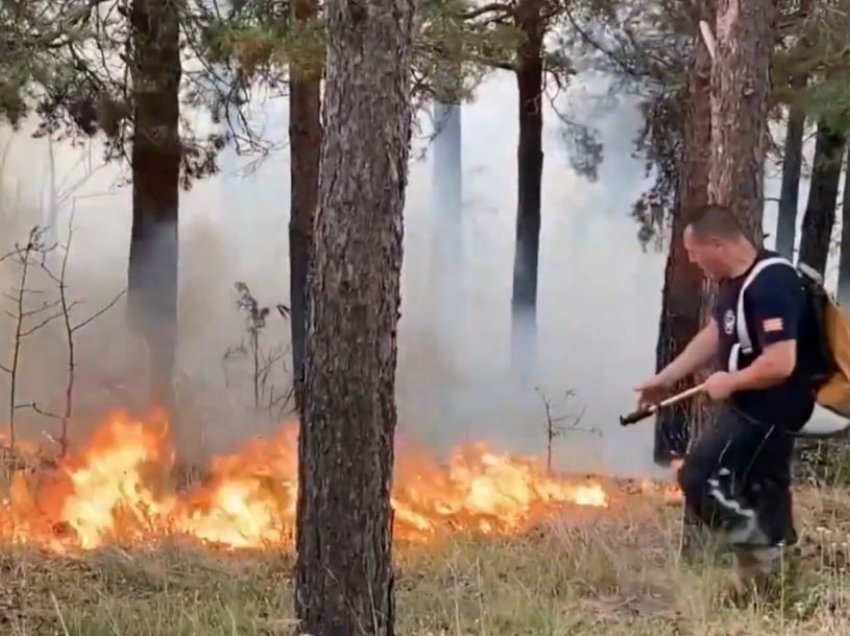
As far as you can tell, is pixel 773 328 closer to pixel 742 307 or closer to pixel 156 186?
pixel 742 307

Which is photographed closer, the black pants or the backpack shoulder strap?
the backpack shoulder strap

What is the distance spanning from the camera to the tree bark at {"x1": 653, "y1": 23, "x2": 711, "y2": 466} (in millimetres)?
7941

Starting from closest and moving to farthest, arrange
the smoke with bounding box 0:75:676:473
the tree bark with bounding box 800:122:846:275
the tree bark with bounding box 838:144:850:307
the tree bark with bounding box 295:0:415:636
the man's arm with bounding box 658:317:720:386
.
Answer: the tree bark with bounding box 295:0:415:636
the man's arm with bounding box 658:317:720:386
the smoke with bounding box 0:75:676:473
the tree bark with bounding box 800:122:846:275
the tree bark with bounding box 838:144:850:307

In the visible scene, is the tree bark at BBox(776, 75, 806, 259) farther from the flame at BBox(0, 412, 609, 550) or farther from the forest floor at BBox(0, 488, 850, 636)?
the forest floor at BBox(0, 488, 850, 636)

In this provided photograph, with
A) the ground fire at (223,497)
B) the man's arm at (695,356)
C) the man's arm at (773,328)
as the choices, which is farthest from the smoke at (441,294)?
the man's arm at (773,328)

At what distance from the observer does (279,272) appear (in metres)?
13.2

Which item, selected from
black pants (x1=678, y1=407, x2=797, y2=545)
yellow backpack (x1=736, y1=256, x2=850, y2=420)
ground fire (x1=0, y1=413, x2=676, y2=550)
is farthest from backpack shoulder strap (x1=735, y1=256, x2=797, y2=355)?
ground fire (x1=0, y1=413, x2=676, y2=550)

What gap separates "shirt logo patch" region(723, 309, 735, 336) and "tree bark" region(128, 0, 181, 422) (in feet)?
17.0

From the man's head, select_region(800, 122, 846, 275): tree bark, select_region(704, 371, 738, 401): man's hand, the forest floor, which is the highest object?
select_region(800, 122, 846, 275): tree bark

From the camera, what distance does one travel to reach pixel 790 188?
14.3m

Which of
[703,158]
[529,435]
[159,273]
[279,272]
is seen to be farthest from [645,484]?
[279,272]

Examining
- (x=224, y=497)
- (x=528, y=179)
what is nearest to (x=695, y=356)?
(x=224, y=497)

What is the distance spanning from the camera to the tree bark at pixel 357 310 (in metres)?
3.58

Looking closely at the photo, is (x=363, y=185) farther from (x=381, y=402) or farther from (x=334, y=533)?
(x=334, y=533)
